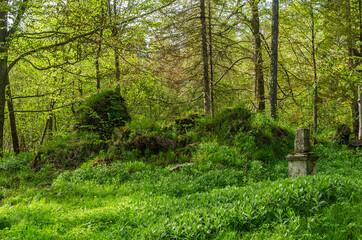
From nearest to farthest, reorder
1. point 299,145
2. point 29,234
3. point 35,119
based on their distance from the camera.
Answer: point 29,234, point 299,145, point 35,119

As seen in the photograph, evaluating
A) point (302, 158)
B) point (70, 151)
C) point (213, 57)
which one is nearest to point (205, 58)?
point (213, 57)

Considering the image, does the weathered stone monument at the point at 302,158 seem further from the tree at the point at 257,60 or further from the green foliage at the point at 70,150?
the green foliage at the point at 70,150

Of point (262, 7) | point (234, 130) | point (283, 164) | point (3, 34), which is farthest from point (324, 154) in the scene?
point (3, 34)

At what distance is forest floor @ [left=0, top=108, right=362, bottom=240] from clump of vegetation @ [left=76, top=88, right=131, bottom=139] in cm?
134

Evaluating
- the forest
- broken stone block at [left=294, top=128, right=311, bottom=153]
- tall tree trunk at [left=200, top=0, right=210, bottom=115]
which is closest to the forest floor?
the forest

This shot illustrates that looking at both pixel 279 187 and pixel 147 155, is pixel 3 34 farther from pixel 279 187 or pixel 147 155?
pixel 279 187

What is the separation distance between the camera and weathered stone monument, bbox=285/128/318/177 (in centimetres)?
632

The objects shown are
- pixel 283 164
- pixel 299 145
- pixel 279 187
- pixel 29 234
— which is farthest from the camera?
pixel 283 164

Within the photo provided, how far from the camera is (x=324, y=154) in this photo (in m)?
9.37

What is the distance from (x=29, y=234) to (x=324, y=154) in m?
9.49

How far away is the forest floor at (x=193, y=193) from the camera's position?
12.0 ft

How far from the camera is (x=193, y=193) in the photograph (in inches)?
238

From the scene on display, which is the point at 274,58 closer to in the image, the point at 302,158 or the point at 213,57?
the point at 213,57

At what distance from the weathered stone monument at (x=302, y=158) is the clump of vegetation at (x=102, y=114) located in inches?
281
